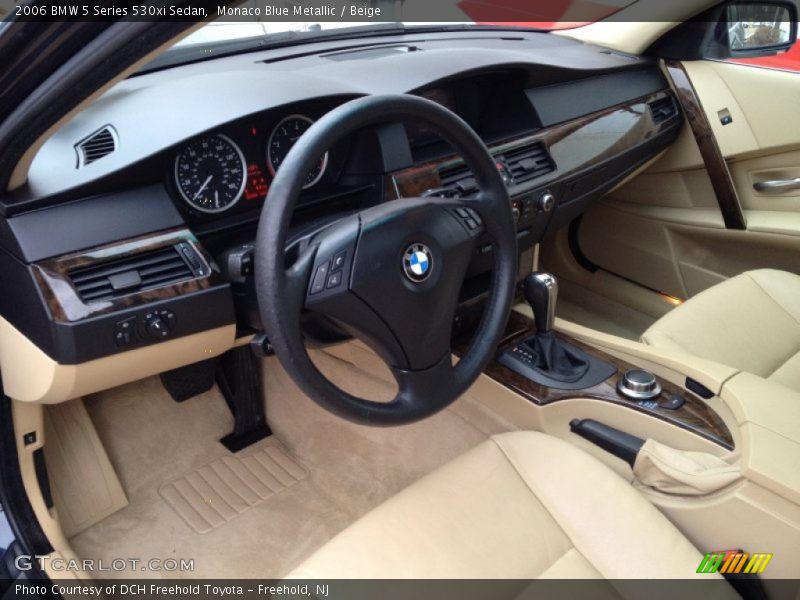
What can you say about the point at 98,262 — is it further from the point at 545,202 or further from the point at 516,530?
the point at 545,202

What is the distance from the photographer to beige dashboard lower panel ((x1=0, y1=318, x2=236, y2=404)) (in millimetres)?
1243

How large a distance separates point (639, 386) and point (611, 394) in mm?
61

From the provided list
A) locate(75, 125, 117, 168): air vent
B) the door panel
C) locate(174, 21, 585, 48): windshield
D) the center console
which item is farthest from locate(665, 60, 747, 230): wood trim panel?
locate(75, 125, 117, 168): air vent

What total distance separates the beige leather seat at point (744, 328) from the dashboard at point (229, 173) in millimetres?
433

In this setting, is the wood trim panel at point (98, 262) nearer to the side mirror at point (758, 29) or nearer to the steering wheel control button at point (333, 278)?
the steering wheel control button at point (333, 278)

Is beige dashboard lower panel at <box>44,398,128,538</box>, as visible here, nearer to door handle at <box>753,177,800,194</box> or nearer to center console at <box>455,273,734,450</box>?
center console at <box>455,273,734,450</box>

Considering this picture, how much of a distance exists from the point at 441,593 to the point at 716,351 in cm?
104

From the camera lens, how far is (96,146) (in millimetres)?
1246

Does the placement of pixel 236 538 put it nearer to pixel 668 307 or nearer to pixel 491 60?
pixel 491 60

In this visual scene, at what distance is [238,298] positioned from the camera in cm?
134

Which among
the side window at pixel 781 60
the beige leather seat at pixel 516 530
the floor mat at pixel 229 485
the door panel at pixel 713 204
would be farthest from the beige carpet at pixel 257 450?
the side window at pixel 781 60

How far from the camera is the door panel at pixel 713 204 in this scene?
2137mm

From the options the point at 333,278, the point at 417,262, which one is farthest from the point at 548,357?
the point at 333,278

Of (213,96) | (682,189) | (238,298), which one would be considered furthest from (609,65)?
(238,298)
